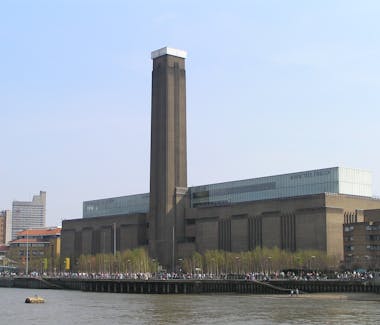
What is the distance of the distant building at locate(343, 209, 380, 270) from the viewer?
161625 millimetres

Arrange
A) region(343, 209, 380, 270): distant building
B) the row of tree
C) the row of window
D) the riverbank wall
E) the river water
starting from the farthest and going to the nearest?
1. the row of window
2. region(343, 209, 380, 270): distant building
3. the row of tree
4. the riverbank wall
5. the river water

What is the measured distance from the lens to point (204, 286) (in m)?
143

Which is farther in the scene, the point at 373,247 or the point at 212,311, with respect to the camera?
the point at 373,247

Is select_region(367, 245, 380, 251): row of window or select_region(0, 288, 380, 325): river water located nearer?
select_region(0, 288, 380, 325): river water

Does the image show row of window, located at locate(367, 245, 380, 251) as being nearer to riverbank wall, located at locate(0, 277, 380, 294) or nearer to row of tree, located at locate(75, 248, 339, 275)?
row of tree, located at locate(75, 248, 339, 275)

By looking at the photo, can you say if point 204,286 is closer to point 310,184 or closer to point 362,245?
point 362,245

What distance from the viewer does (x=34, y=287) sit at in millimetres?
186625

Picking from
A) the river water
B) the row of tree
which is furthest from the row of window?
the river water

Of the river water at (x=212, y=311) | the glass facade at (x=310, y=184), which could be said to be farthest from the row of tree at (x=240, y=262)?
the river water at (x=212, y=311)

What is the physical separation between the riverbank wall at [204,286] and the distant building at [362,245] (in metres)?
36.0

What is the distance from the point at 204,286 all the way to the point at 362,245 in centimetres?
4032

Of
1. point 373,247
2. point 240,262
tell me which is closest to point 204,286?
point 240,262

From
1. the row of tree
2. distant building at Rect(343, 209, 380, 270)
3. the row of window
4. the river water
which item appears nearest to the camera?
the river water

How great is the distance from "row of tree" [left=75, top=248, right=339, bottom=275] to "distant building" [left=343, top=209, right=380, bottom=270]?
14.3ft
